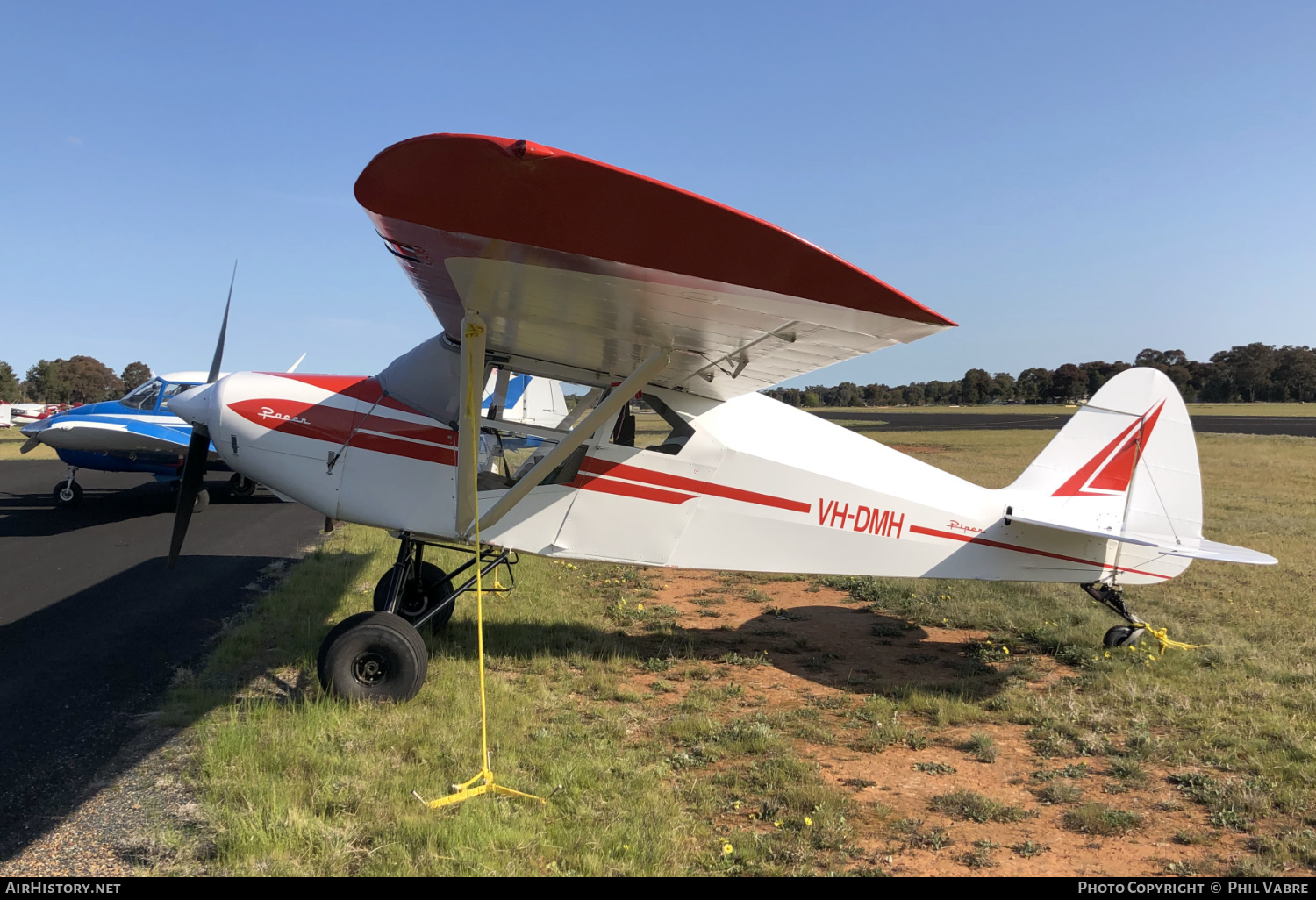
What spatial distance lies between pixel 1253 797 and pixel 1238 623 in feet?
13.0

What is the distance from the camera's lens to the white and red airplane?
3248 millimetres

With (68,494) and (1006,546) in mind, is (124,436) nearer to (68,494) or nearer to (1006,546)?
(68,494)

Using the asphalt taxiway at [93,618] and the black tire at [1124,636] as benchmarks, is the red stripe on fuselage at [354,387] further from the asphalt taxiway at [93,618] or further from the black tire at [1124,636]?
the black tire at [1124,636]

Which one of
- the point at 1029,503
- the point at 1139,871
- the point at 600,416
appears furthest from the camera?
the point at 1029,503

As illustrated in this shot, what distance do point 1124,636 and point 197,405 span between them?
303 inches

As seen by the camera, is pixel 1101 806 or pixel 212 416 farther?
pixel 212 416

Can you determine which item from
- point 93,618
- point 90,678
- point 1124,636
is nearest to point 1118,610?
point 1124,636

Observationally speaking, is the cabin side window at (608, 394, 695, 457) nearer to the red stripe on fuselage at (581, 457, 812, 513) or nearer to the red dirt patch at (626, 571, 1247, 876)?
the red stripe on fuselage at (581, 457, 812, 513)

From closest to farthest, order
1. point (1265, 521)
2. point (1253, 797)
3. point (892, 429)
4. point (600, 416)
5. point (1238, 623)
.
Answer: point (1253, 797) → point (600, 416) → point (1238, 623) → point (1265, 521) → point (892, 429)

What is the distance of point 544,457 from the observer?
4.83m
